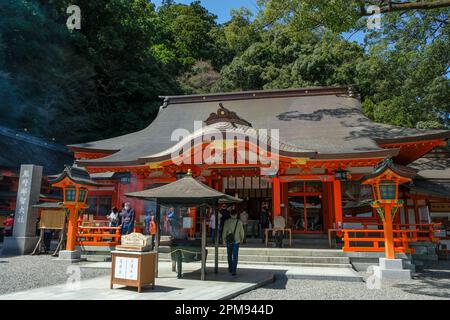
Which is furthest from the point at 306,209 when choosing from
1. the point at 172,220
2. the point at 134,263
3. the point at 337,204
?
the point at 134,263

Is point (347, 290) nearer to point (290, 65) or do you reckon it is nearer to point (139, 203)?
point (139, 203)

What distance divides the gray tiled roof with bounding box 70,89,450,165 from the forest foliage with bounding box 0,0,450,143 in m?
3.25

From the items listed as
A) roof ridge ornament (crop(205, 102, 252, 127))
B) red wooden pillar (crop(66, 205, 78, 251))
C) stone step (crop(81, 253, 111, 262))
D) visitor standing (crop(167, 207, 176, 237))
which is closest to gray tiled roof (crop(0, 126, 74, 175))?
red wooden pillar (crop(66, 205, 78, 251))

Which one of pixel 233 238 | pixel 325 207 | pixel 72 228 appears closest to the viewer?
pixel 233 238

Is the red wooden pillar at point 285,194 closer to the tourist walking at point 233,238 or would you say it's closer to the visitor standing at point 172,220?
the visitor standing at point 172,220

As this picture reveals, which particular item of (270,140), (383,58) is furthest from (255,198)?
(383,58)

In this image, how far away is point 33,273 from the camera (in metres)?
8.23

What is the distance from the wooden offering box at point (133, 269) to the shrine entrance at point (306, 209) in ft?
27.2

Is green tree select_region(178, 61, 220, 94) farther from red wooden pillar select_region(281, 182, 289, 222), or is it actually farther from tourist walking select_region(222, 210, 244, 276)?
tourist walking select_region(222, 210, 244, 276)

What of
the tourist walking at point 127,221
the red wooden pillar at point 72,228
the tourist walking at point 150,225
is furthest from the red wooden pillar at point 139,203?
the red wooden pillar at point 72,228

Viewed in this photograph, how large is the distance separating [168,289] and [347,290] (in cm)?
367

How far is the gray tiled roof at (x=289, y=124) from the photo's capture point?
482 inches

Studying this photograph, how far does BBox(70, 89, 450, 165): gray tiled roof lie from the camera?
12.2 m

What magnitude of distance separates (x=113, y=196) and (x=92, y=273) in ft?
25.6
